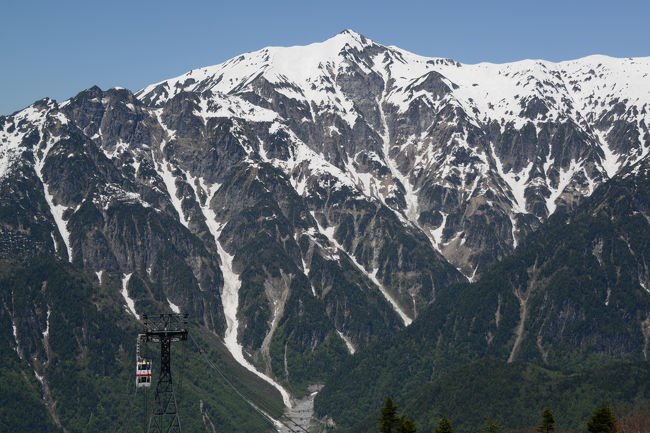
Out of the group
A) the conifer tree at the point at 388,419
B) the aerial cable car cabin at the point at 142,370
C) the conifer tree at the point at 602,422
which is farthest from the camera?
the conifer tree at the point at 602,422

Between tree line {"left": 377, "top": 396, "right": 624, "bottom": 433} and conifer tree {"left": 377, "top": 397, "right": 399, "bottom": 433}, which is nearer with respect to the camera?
tree line {"left": 377, "top": 396, "right": 624, "bottom": 433}

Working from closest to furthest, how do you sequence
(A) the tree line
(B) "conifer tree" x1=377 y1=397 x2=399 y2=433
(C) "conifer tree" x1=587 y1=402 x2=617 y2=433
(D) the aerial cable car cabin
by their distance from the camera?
(D) the aerial cable car cabin, (A) the tree line, (B) "conifer tree" x1=377 y1=397 x2=399 y2=433, (C) "conifer tree" x1=587 y1=402 x2=617 y2=433

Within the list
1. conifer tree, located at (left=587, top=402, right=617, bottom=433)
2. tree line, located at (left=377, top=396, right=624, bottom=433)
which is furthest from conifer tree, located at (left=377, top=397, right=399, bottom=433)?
conifer tree, located at (left=587, top=402, right=617, bottom=433)

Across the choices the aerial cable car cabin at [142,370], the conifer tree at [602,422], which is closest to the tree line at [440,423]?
the conifer tree at [602,422]

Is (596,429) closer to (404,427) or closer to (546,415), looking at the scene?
(546,415)

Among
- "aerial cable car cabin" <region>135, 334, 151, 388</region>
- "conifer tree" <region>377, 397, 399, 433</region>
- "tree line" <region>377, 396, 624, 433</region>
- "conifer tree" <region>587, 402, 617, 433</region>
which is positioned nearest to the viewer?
"aerial cable car cabin" <region>135, 334, 151, 388</region>

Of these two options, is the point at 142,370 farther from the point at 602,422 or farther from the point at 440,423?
the point at 602,422

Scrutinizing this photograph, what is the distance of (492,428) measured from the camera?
18162 cm

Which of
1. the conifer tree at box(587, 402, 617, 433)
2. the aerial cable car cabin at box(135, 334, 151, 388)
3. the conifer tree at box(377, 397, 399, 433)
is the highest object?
the aerial cable car cabin at box(135, 334, 151, 388)

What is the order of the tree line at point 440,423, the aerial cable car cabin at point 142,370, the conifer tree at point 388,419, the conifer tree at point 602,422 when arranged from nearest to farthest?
the aerial cable car cabin at point 142,370 → the tree line at point 440,423 → the conifer tree at point 388,419 → the conifer tree at point 602,422

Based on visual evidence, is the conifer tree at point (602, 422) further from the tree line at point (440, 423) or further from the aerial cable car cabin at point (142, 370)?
the aerial cable car cabin at point (142, 370)

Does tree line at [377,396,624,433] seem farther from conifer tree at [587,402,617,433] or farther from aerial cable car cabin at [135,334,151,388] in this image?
aerial cable car cabin at [135,334,151,388]

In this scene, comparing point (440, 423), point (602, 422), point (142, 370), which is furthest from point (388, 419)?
point (142, 370)

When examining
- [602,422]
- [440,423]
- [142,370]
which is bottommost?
[602,422]
